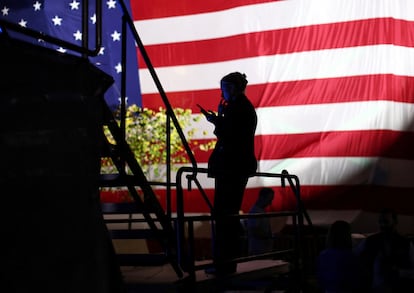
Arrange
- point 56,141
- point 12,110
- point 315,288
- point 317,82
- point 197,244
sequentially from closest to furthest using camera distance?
point 12,110 < point 56,141 < point 315,288 < point 317,82 < point 197,244

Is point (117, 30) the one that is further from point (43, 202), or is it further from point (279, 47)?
point (43, 202)

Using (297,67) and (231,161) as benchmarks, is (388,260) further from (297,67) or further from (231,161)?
(297,67)

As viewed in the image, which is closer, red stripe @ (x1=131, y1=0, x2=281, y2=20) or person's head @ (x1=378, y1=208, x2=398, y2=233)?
person's head @ (x1=378, y1=208, x2=398, y2=233)

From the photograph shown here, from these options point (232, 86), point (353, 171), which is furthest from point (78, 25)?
point (232, 86)

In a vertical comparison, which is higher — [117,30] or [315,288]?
[117,30]

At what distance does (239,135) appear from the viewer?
4836 millimetres

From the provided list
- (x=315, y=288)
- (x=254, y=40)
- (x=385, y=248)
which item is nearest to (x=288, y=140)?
(x=254, y=40)

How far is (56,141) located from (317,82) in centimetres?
833

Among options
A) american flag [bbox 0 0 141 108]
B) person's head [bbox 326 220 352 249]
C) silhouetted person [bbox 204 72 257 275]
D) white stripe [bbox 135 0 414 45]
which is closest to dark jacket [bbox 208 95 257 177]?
silhouetted person [bbox 204 72 257 275]

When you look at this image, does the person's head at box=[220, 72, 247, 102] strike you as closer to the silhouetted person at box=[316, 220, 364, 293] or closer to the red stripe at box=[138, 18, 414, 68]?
the silhouetted person at box=[316, 220, 364, 293]

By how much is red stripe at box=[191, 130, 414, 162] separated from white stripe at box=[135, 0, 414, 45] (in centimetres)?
195

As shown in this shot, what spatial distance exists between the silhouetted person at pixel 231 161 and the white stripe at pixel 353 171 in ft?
20.8

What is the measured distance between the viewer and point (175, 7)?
40.1ft

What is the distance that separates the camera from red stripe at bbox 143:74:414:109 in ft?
35.4
